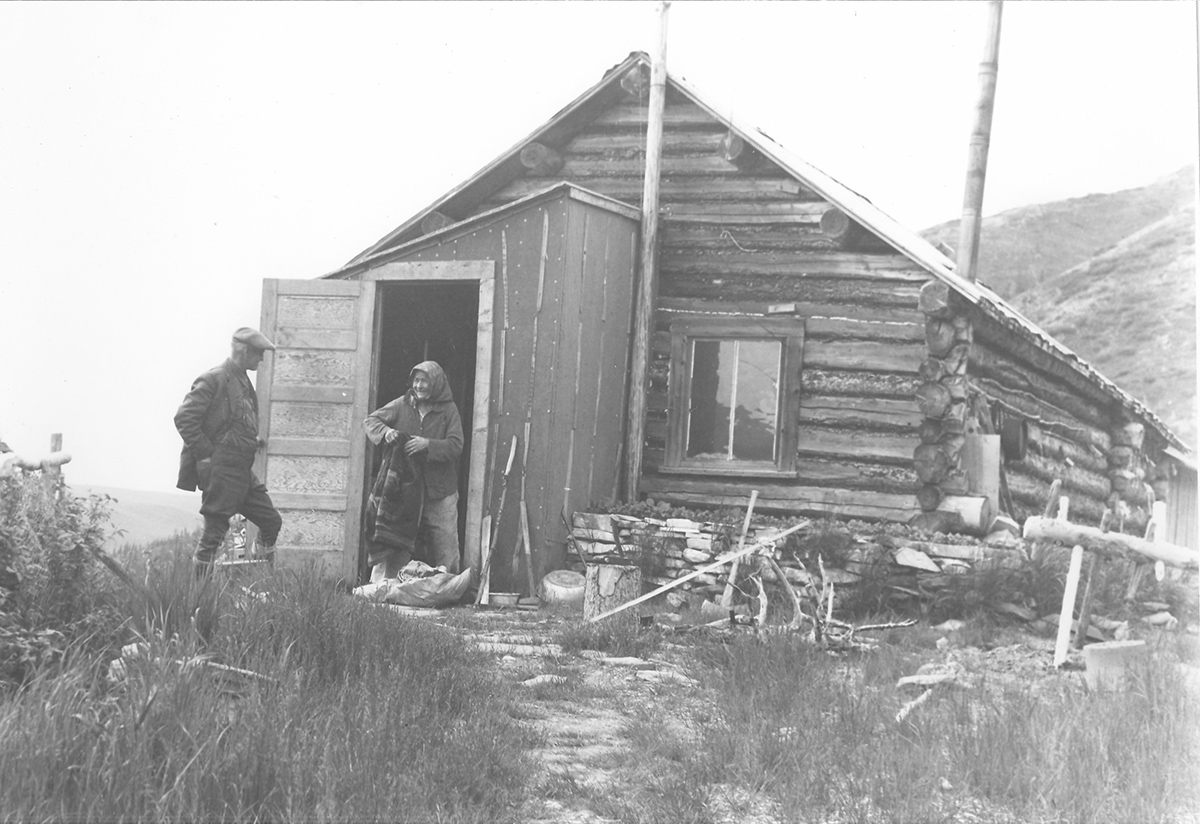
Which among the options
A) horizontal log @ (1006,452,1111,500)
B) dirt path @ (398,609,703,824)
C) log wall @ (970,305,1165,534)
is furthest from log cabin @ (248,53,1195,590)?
dirt path @ (398,609,703,824)

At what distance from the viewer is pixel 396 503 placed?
10.5 meters

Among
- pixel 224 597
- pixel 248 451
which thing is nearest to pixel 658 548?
pixel 248 451

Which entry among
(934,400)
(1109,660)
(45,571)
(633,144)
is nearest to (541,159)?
(633,144)

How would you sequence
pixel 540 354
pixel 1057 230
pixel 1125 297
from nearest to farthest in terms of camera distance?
pixel 540 354 < pixel 1125 297 < pixel 1057 230

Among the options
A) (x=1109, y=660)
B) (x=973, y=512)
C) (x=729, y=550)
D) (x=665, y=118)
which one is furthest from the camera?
(x=665, y=118)

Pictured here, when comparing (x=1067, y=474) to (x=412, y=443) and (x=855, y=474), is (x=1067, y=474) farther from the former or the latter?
(x=412, y=443)

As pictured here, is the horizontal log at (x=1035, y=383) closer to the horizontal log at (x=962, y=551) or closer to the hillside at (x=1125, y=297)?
the hillside at (x=1125, y=297)

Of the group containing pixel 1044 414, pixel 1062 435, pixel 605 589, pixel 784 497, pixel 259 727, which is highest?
pixel 1044 414

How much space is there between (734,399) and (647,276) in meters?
1.52

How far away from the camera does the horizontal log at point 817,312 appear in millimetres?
11773

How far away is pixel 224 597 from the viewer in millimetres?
5746

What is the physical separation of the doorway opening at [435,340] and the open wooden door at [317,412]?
117 centimetres

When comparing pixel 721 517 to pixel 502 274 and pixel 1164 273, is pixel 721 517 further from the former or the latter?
pixel 1164 273

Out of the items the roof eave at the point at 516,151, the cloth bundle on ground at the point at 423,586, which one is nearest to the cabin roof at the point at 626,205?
the roof eave at the point at 516,151
